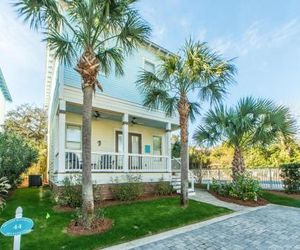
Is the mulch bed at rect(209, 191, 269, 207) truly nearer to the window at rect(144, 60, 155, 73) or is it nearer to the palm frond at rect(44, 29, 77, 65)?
the window at rect(144, 60, 155, 73)

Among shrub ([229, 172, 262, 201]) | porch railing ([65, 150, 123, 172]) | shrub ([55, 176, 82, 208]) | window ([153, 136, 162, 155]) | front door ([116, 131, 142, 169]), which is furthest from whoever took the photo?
window ([153, 136, 162, 155])

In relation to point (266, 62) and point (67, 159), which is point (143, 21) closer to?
point (67, 159)

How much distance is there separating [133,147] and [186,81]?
6.94m

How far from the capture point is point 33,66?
19125mm

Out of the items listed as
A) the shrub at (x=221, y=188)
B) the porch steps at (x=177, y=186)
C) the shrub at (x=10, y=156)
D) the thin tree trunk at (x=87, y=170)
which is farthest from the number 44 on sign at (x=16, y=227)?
the shrub at (x=221, y=188)

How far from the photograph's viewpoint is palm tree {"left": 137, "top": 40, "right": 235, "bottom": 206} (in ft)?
34.5

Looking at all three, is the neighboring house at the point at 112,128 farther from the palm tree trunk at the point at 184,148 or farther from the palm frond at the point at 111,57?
the palm tree trunk at the point at 184,148

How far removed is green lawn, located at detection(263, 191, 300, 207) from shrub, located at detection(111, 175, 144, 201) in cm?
650

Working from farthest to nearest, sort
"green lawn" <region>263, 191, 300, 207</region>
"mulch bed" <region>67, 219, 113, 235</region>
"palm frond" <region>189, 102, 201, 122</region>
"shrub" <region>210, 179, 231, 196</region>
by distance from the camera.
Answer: "shrub" <region>210, 179, 231, 196</region> < "green lawn" <region>263, 191, 300, 207</region> < "palm frond" <region>189, 102, 201, 122</region> < "mulch bed" <region>67, 219, 113, 235</region>

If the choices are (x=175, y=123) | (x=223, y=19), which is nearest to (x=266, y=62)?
(x=223, y=19)

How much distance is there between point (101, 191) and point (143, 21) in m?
6.95

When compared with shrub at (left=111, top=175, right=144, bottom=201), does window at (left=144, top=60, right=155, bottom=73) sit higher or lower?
higher

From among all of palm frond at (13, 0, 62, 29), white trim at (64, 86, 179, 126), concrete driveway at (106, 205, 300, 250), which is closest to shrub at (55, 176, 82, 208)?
white trim at (64, 86, 179, 126)

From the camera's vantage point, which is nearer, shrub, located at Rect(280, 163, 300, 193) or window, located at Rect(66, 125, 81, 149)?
window, located at Rect(66, 125, 81, 149)
